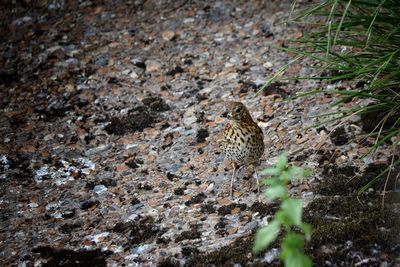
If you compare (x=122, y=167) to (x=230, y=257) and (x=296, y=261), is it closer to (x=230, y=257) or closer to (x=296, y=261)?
(x=230, y=257)

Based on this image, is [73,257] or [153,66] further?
[153,66]

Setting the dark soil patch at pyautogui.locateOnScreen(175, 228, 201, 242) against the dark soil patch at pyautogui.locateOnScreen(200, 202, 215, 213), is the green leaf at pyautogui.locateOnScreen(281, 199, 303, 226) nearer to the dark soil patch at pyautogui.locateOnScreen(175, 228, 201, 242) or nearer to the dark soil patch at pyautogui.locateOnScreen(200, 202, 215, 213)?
the dark soil patch at pyautogui.locateOnScreen(175, 228, 201, 242)

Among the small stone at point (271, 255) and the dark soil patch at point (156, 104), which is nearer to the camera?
the small stone at point (271, 255)

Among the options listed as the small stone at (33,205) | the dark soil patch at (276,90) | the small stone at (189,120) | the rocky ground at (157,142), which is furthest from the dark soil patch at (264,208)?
the small stone at (33,205)

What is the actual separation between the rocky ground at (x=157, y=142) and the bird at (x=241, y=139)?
26 centimetres

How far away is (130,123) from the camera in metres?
6.60

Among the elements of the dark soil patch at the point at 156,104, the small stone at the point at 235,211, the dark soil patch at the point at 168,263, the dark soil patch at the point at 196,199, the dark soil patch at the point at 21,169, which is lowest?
the dark soil patch at the point at 196,199

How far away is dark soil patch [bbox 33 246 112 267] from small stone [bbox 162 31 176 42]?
357 centimetres

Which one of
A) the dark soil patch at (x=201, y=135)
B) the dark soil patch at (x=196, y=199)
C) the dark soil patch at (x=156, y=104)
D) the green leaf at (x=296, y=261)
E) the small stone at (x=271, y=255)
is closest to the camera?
the green leaf at (x=296, y=261)

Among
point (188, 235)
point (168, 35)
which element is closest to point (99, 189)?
point (188, 235)

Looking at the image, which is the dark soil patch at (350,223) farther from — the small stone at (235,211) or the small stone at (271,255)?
the small stone at (235,211)

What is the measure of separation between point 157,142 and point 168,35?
2.03m

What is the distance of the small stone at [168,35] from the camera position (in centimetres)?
781

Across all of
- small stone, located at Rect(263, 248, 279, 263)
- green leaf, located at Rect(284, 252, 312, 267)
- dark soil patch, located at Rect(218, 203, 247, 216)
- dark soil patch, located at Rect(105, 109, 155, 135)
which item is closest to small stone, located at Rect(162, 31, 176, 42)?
dark soil patch, located at Rect(105, 109, 155, 135)
